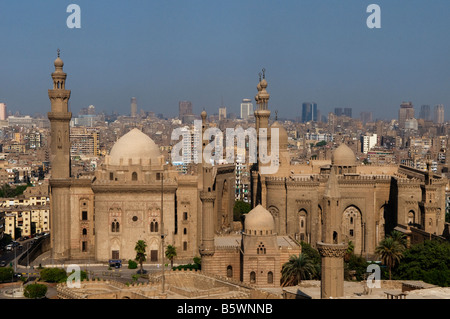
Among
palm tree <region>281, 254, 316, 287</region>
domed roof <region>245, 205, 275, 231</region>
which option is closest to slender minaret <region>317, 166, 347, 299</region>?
palm tree <region>281, 254, 316, 287</region>

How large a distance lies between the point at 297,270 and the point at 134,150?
16.0m

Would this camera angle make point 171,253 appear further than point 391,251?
Yes

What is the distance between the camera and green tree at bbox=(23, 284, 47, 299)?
125 feet

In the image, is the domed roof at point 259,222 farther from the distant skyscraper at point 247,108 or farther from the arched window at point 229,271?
the distant skyscraper at point 247,108

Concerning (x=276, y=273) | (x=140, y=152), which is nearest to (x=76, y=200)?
(x=140, y=152)

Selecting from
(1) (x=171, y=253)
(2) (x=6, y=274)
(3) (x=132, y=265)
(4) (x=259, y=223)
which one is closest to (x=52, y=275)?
(2) (x=6, y=274)

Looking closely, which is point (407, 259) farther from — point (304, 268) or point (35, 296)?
point (35, 296)

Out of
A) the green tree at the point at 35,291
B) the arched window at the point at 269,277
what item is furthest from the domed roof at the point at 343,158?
the green tree at the point at 35,291

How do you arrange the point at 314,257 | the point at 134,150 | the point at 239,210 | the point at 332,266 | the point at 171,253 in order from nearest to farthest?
the point at 332,266
the point at 314,257
the point at 171,253
the point at 134,150
the point at 239,210

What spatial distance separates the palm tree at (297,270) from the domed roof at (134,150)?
47.5ft

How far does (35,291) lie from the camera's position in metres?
38.2

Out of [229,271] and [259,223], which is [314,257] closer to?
[259,223]
